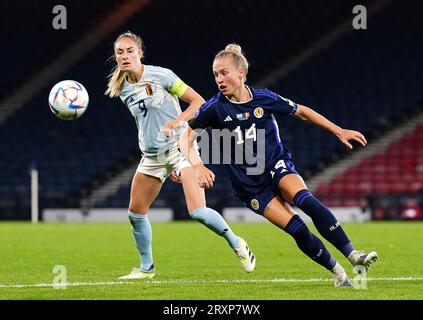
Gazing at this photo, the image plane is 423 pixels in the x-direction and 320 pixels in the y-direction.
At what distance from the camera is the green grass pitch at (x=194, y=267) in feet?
23.4

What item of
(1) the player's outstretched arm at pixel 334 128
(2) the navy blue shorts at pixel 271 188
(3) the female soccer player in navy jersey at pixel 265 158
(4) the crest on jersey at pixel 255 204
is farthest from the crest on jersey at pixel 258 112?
(4) the crest on jersey at pixel 255 204

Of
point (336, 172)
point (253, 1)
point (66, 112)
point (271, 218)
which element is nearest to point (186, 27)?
point (253, 1)

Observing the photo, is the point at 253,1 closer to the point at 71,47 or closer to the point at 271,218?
the point at 71,47

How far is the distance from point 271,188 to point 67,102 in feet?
7.95

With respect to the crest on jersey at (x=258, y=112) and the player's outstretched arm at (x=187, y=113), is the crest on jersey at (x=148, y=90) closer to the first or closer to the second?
the player's outstretched arm at (x=187, y=113)

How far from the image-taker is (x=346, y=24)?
27344 mm

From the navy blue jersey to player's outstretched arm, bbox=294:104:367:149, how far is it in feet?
0.36

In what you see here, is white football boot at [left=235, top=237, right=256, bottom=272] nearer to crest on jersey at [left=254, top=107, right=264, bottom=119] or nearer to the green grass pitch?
the green grass pitch

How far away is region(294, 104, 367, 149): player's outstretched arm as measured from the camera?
23.3 ft

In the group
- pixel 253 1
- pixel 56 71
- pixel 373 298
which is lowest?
pixel 373 298

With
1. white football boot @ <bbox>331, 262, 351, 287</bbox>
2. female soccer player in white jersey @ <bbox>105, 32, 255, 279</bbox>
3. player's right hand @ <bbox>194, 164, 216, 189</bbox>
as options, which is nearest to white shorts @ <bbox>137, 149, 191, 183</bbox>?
female soccer player in white jersey @ <bbox>105, 32, 255, 279</bbox>

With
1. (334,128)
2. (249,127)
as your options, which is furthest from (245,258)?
(334,128)

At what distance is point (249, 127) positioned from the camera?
24.9 ft

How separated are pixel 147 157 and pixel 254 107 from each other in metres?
1.45
